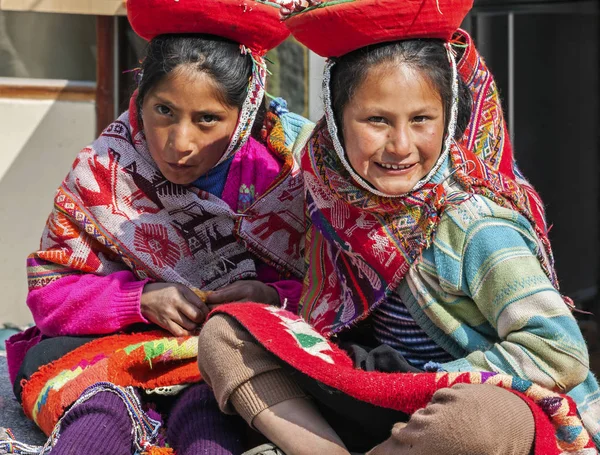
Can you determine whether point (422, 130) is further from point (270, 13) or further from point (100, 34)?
point (100, 34)

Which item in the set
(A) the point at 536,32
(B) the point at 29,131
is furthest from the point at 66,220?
(A) the point at 536,32

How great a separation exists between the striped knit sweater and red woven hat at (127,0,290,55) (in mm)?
909

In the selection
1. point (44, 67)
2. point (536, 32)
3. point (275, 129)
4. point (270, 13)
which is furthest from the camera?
point (44, 67)

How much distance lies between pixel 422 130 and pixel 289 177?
2.40 feet

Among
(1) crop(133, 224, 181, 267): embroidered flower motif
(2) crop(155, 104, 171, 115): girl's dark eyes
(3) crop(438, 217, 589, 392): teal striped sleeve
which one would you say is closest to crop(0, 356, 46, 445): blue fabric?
(1) crop(133, 224, 181, 267): embroidered flower motif

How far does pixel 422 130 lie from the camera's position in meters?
2.61

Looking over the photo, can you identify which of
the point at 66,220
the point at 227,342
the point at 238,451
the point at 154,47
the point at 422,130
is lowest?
the point at 238,451

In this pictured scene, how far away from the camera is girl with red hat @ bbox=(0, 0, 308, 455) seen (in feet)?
9.66

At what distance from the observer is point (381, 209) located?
2678mm

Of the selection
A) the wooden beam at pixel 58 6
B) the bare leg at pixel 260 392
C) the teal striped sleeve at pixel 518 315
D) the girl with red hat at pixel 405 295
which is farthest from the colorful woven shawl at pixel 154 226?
the wooden beam at pixel 58 6

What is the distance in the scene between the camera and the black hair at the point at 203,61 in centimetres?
304

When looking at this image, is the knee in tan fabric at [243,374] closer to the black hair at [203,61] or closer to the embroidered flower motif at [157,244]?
the embroidered flower motif at [157,244]

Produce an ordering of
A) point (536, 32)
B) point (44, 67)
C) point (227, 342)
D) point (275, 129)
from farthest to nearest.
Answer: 1. point (44, 67)
2. point (536, 32)
3. point (275, 129)
4. point (227, 342)

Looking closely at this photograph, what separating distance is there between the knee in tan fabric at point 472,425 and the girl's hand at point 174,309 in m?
0.94
